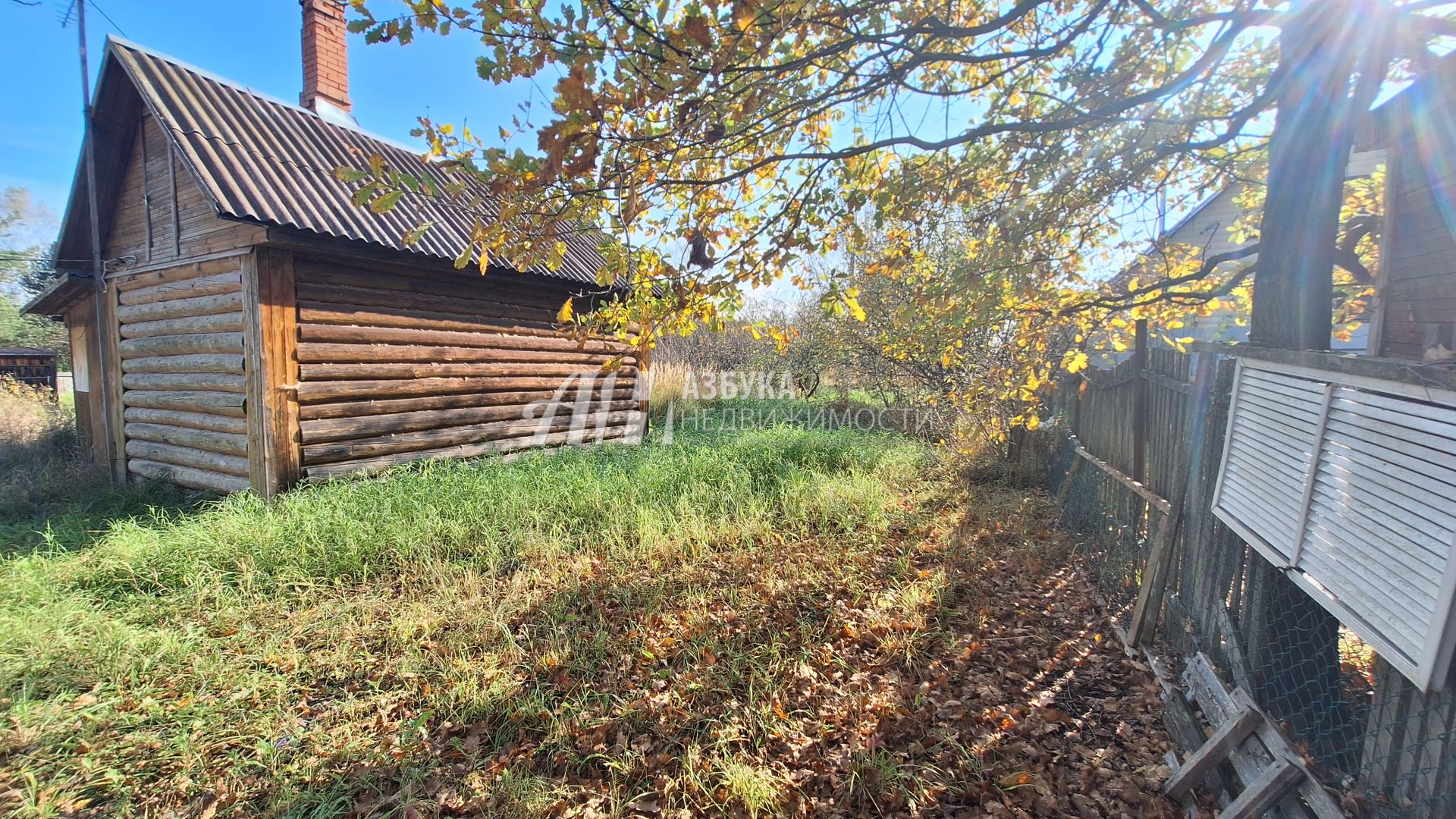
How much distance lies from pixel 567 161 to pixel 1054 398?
7.13 meters

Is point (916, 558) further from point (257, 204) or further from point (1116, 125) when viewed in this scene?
point (257, 204)

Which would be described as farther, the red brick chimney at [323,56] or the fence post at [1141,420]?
the red brick chimney at [323,56]

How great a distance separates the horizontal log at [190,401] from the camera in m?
5.54

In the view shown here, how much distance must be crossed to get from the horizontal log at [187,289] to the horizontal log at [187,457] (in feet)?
5.62

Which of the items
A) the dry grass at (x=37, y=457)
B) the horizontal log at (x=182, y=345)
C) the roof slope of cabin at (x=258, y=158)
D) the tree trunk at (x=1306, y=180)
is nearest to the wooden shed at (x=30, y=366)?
the dry grass at (x=37, y=457)

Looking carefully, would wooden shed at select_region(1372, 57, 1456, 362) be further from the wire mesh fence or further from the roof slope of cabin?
the roof slope of cabin

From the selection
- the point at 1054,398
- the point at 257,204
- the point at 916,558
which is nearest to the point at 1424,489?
the point at 916,558

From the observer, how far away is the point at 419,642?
3.27 m

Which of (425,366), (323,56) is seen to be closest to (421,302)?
(425,366)

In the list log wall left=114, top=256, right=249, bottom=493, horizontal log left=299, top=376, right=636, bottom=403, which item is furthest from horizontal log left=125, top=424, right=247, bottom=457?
horizontal log left=299, top=376, right=636, bottom=403

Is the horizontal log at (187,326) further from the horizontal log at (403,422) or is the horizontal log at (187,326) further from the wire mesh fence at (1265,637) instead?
the wire mesh fence at (1265,637)

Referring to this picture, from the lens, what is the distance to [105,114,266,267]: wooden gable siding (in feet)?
18.0

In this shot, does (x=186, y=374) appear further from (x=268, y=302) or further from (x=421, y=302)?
(x=421, y=302)

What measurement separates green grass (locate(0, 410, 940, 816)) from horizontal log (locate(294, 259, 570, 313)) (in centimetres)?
220
